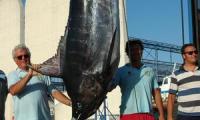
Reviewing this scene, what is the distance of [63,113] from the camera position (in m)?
16.2

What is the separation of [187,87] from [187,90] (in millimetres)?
25

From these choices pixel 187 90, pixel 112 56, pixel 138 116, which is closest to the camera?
pixel 112 56

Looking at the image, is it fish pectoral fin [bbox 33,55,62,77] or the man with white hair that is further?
the man with white hair

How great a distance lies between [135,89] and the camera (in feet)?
13.1

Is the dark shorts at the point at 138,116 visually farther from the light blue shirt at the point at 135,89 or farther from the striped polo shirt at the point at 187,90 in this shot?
the striped polo shirt at the point at 187,90

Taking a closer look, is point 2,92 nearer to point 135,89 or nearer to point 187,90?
point 135,89

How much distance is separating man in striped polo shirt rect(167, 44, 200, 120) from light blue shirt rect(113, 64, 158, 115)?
11.2 inches

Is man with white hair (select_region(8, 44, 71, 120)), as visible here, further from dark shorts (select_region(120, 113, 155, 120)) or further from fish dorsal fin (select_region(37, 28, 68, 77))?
fish dorsal fin (select_region(37, 28, 68, 77))

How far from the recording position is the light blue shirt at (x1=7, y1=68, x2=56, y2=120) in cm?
400

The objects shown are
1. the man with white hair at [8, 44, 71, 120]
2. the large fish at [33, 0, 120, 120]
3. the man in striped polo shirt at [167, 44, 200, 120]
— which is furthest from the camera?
the man in striped polo shirt at [167, 44, 200, 120]

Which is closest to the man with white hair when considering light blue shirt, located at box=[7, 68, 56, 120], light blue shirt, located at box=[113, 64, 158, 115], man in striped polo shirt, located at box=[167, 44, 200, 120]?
light blue shirt, located at box=[7, 68, 56, 120]

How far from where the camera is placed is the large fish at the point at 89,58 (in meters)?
3.24

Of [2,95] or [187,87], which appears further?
[187,87]

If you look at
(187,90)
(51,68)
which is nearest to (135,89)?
(187,90)
